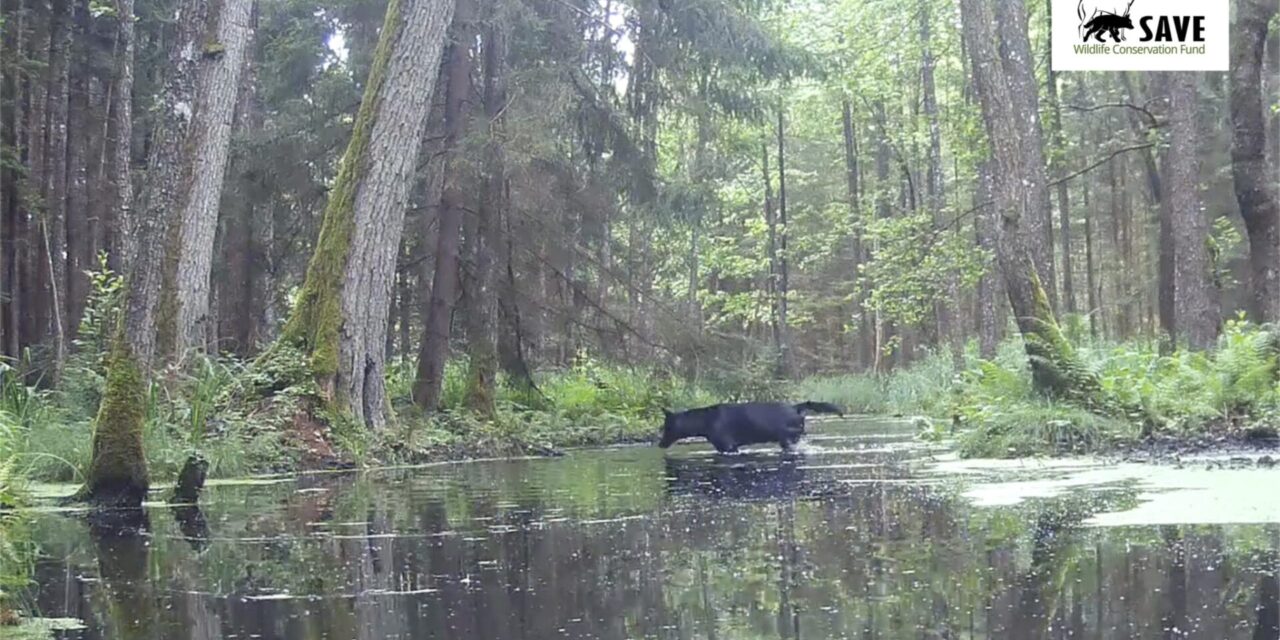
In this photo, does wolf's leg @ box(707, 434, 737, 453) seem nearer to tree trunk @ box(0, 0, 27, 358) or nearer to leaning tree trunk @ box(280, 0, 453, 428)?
leaning tree trunk @ box(280, 0, 453, 428)

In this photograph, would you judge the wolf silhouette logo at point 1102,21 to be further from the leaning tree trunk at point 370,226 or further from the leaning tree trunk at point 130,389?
the leaning tree trunk at point 130,389

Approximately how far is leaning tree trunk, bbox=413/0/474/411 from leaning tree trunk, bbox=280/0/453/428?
9.94ft

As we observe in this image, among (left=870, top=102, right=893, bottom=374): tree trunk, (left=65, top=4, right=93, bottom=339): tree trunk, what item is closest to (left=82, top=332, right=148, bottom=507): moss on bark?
(left=65, top=4, right=93, bottom=339): tree trunk

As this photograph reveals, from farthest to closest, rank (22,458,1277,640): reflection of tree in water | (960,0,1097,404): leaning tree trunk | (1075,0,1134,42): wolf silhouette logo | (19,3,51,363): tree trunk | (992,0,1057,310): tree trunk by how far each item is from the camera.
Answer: (19,3,51,363): tree trunk → (1075,0,1134,42): wolf silhouette logo → (992,0,1057,310): tree trunk → (960,0,1097,404): leaning tree trunk → (22,458,1277,640): reflection of tree in water

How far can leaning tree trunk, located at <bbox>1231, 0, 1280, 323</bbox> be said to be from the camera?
10672 mm

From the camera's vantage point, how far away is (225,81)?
1062 cm

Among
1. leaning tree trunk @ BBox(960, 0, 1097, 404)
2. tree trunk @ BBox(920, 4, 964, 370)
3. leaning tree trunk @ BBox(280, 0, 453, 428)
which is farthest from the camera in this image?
tree trunk @ BBox(920, 4, 964, 370)

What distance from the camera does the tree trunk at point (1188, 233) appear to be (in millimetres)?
14484

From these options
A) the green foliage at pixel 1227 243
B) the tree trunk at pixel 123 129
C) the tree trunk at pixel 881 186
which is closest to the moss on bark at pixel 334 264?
the tree trunk at pixel 123 129

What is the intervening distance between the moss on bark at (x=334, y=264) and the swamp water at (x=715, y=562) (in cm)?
364

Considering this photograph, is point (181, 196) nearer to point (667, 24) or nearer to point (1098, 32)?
point (667, 24)

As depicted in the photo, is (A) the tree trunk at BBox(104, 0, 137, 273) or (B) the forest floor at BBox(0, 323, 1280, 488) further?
(A) the tree trunk at BBox(104, 0, 137, 273)

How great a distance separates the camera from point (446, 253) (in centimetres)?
1538

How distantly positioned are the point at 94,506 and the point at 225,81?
4.93 meters
